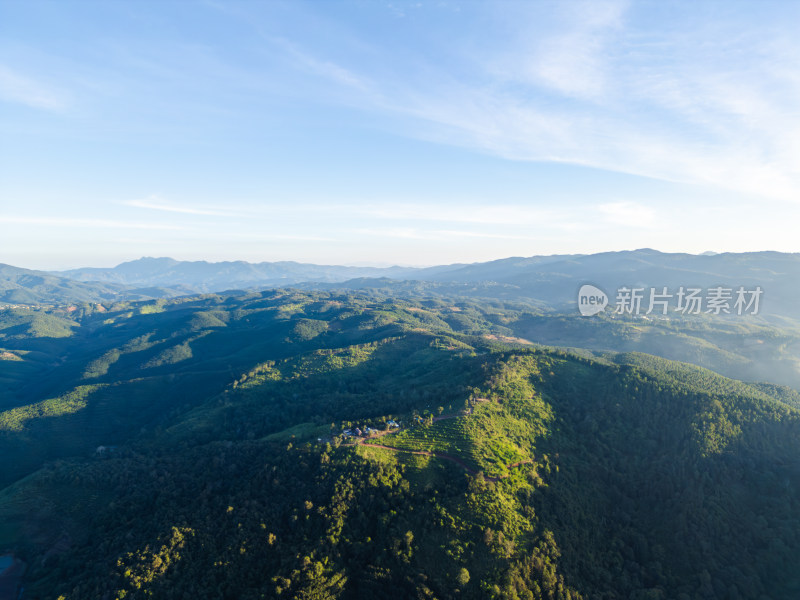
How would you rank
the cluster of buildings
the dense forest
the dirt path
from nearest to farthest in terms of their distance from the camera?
the dense forest < the dirt path < the cluster of buildings

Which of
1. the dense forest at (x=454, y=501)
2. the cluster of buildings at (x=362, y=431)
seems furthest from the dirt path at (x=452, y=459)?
the cluster of buildings at (x=362, y=431)

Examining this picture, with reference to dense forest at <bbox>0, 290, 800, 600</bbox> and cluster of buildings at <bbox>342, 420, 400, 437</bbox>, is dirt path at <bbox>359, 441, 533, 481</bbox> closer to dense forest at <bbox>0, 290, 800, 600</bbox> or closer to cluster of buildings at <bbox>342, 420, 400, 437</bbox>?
dense forest at <bbox>0, 290, 800, 600</bbox>

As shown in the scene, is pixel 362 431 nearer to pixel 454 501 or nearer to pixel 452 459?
pixel 452 459

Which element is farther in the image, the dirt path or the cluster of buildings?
the cluster of buildings

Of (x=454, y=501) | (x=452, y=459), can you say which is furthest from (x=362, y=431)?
(x=454, y=501)

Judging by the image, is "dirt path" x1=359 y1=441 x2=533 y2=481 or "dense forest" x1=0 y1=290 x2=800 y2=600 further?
"dirt path" x1=359 y1=441 x2=533 y2=481

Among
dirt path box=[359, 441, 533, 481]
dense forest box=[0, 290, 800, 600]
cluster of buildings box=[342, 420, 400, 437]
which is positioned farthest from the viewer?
cluster of buildings box=[342, 420, 400, 437]

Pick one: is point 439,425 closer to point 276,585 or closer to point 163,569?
point 276,585

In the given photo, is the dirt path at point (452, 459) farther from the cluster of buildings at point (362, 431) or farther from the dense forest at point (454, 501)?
the cluster of buildings at point (362, 431)

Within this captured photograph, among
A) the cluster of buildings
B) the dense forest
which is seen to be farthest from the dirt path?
the cluster of buildings

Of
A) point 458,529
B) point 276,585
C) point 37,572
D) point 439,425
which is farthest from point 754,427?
point 37,572

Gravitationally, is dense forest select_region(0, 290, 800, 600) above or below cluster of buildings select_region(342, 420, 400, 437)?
below

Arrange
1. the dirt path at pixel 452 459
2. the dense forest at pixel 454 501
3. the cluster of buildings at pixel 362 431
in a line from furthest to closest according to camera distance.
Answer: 1. the cluster of buildings at pixel 362 431
2. the dirt path at pixel 452 459
3. the dense forest at pixel 454 501
